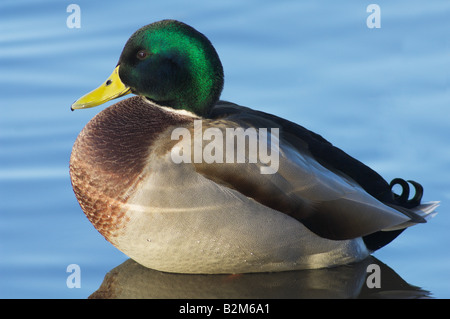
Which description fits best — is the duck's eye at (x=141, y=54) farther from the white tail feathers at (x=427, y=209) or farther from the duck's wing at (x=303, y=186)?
the white tail feathers at (x=427, y=209)

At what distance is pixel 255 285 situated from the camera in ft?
17.2

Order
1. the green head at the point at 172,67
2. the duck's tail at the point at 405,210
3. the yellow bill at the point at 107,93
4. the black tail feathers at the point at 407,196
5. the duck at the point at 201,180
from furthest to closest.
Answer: the black tail feathers at the point at 407,196 < the duck's tail at the point at 405,210 < the yellow bill at the point at 107,93 < the green head at the point at 172,67 < the duck at the point at 201,180

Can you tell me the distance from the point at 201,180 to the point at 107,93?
80cm

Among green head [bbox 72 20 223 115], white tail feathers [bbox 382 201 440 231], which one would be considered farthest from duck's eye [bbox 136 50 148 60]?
white tail feathers [bbox 382 201 440 231]

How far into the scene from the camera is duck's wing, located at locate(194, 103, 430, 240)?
5.10 m

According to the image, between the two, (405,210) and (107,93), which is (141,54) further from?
(405,210)

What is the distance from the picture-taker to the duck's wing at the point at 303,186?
5098mm

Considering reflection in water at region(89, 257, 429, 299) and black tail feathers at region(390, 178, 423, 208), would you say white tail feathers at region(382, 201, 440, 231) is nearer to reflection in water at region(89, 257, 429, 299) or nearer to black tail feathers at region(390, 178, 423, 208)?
black tail feathers at region(390, 178, 423, 208)

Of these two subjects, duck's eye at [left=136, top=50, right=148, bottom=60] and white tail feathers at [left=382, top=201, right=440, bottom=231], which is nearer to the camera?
duck's eye at [left=136, top=50, right=148, bottom=60]

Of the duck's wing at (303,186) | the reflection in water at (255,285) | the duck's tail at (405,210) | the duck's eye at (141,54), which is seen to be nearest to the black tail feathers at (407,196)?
the duck's tail at (405,210)

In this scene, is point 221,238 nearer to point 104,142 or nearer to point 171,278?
point 171,278

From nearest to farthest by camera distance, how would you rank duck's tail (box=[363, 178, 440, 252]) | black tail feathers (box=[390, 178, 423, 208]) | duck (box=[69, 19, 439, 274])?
duck (box=[69, 19, 439, 274])
duck's tail (box=[363, 178, 440, 252])
black tail feathers (box=[390, 178, 423, 208])
